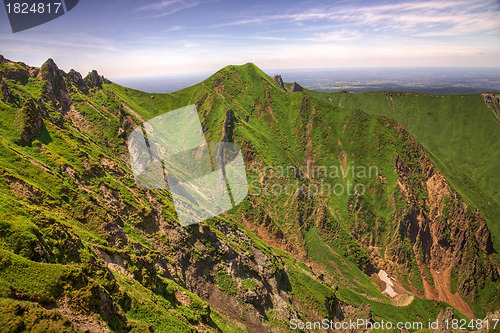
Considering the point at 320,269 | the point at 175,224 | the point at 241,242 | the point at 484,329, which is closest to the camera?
the point at 175,224

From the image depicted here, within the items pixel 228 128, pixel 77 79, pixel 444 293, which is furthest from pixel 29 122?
pixel 444 293

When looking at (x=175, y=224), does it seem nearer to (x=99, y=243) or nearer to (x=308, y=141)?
(x=99, y=243)

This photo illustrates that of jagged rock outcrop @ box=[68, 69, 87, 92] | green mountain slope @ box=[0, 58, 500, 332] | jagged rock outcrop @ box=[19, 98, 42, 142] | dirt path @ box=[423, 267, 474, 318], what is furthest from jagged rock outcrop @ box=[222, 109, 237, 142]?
dirt path @ box=[423, 267, 474, 318]

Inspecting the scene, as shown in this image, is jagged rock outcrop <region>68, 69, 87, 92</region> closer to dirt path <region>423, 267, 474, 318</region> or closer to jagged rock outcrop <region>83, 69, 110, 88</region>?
jagged rock outcrop <region>83, 69, 110, 88</region>

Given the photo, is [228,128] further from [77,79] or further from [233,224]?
[77,79]

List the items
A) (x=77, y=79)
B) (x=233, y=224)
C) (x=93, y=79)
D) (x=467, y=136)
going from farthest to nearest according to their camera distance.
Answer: (x=467, y=136), (x=93, y=79), (x=77, y=79), (x=233, y=224)

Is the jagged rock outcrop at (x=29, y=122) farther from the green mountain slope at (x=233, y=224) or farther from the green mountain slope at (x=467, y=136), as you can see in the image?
the green mountain slope at (x=467, y=136)

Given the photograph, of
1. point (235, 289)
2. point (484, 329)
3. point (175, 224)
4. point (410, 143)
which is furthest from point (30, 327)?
point (410, 143)

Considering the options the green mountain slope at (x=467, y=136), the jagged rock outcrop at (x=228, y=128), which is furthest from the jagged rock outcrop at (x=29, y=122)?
the green mountain slope at (x=467, y=136)
